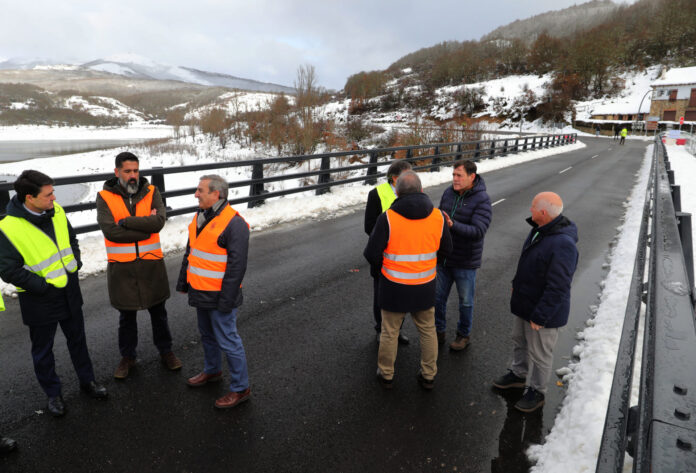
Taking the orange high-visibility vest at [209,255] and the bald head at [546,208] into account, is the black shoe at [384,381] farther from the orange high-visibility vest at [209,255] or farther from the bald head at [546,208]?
the bald head at [546,208]

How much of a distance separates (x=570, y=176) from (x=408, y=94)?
10500cm

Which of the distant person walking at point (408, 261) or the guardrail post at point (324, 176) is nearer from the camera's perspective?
the distant person walking at point (408, 261)

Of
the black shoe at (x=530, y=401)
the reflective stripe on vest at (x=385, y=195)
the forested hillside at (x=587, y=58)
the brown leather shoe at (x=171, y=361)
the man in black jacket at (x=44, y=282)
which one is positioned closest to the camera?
the man in black jacket at (x=44, y=282)

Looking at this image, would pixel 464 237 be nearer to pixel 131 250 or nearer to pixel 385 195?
pixel 385 195

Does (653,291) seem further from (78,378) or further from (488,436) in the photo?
(78,378)

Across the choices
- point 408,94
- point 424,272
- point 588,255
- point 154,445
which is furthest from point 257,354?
point 408,94

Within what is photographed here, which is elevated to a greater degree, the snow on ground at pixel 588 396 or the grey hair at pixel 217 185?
the grey hair at pixel 217 185

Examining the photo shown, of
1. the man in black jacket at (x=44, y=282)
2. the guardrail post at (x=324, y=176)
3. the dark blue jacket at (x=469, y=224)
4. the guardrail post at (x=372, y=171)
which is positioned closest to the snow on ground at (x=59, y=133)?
the guardrail post at (x=372, y=171)

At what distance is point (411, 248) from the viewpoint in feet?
11.1

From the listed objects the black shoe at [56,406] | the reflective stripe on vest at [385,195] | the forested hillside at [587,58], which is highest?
the forested hillside at [587,58]

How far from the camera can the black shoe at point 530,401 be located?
3380 mm

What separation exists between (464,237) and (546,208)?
103cm

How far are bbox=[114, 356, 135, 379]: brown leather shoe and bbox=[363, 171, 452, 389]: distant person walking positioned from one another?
2.26m

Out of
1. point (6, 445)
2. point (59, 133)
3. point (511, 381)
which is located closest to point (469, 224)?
point (511, 381)
